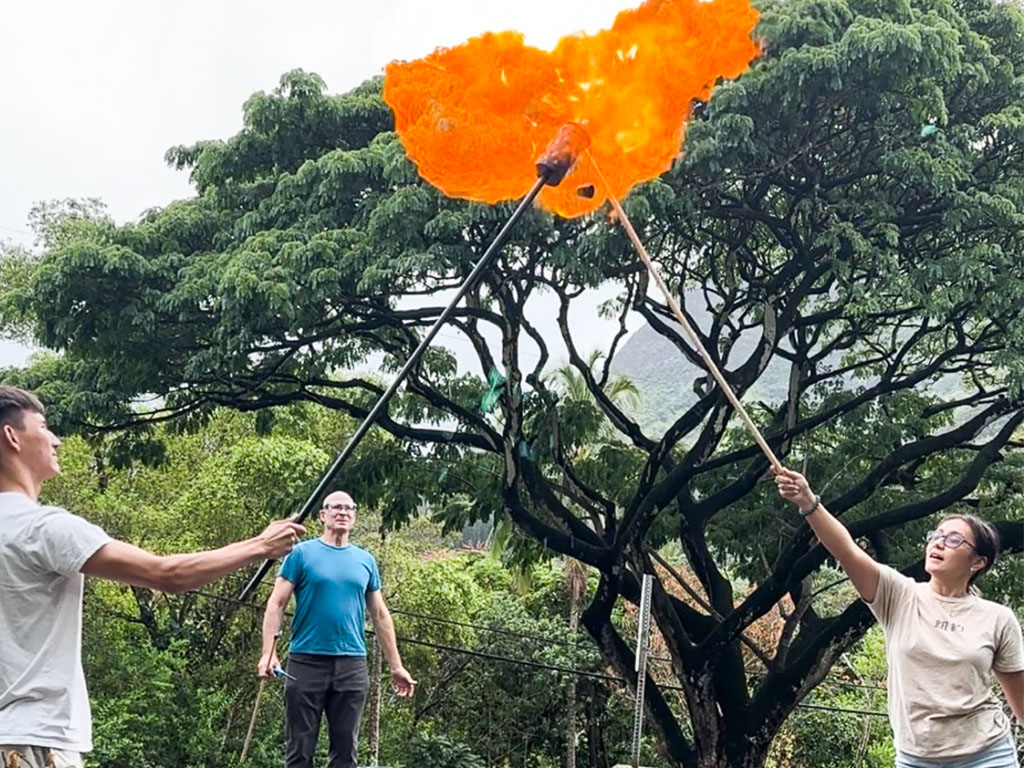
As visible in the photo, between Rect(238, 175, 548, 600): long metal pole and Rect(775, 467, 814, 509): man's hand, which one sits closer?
Rect(238, 175, 548, 600): long metal pole

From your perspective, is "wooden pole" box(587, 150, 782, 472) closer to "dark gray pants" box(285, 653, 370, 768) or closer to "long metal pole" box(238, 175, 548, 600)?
"long metal pole" box(238, 175, 548, 600)

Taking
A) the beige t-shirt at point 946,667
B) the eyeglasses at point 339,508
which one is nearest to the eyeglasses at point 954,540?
the beige t-shirt at point 946,667

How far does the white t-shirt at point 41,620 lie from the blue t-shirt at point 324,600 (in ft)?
9.09

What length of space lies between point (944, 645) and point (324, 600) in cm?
289

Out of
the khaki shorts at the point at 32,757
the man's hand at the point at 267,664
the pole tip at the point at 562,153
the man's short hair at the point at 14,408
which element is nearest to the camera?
the khaki shorts at the point at 32,757

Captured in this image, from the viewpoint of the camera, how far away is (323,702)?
564 centimetres

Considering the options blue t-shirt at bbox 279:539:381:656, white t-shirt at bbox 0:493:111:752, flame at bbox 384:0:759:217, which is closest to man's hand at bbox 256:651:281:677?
blue t-shirt at bbox 279:539:381:656

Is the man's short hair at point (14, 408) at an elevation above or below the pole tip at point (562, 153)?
below

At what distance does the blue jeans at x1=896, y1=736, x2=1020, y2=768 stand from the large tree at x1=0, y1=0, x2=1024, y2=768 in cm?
637

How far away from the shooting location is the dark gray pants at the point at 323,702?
556 cm

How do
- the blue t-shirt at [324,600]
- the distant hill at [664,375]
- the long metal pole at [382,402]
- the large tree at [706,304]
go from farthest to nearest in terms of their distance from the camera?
the distant hill at [664,375], the large tree at [706,304], the blue t-shirt at [324,600], the long metal pole at [382,402]

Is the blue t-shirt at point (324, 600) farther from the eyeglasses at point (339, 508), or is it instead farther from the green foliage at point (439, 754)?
the green foliage at point (439, 754)

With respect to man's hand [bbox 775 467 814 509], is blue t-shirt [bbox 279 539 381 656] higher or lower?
lower

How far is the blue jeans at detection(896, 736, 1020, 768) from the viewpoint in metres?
3.81
